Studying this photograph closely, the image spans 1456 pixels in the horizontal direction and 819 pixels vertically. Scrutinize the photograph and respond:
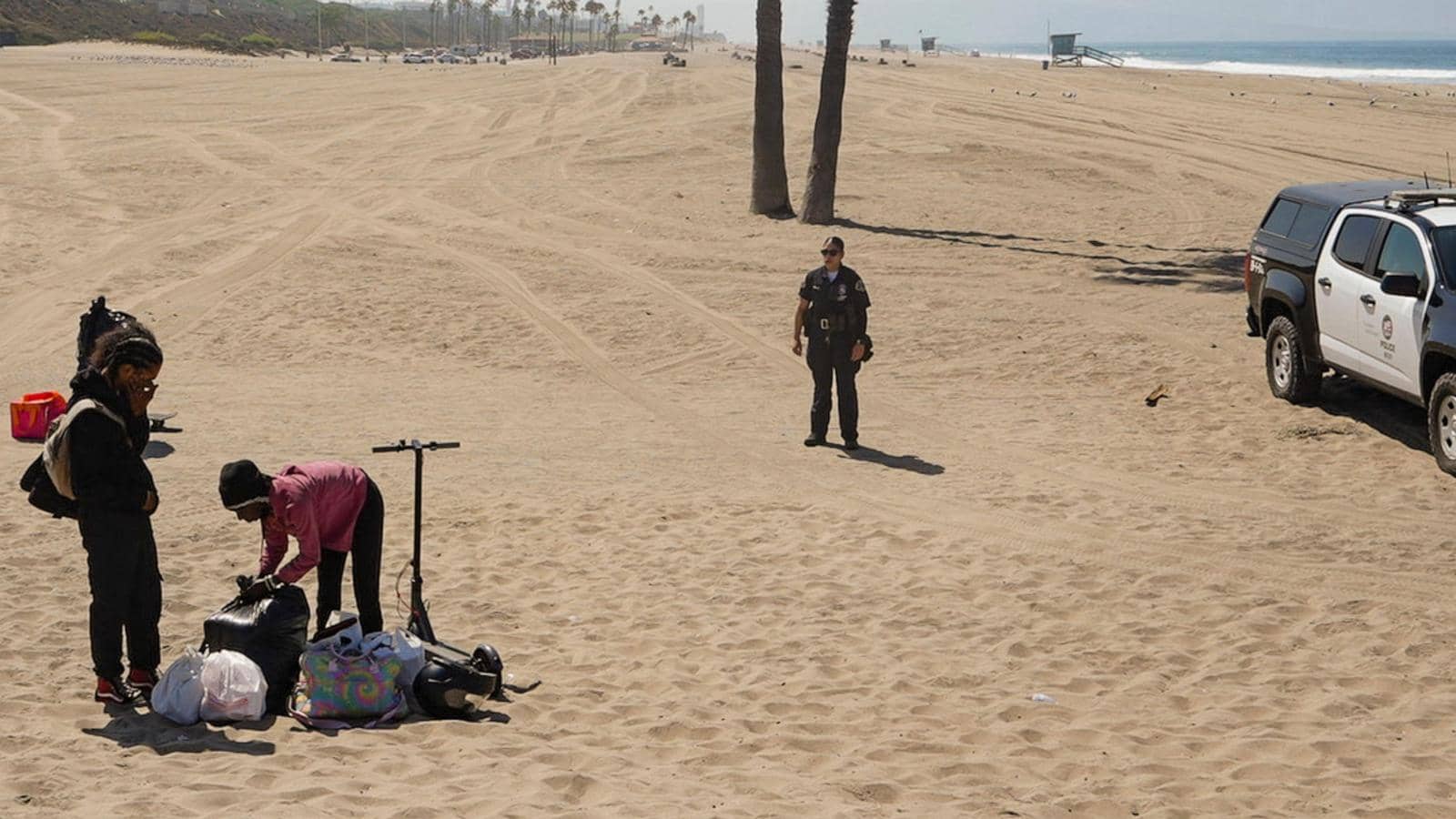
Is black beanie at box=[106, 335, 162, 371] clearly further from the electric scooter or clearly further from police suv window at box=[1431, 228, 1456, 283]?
police suv window at box=[1431, 228, 1456, 283]

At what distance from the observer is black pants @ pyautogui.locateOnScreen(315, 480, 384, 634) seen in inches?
296

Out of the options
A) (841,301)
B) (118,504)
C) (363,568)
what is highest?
(841,301)

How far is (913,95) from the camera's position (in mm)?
54125

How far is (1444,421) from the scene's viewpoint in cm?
1191

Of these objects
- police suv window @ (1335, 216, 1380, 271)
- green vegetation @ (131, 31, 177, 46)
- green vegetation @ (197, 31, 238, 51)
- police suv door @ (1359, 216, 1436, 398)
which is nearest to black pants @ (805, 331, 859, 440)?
police suv door @ (1359, 216, 1436, 398)

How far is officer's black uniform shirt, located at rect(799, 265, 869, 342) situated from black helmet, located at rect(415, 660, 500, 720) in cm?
607

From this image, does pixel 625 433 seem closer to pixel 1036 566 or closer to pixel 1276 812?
pixel 1036 566

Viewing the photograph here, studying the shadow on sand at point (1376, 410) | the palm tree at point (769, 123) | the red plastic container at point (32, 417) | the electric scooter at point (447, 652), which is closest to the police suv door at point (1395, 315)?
the shadow on sand at point (1376, 410)

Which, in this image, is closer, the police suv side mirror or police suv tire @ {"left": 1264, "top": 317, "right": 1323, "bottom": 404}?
the police suv side mirror

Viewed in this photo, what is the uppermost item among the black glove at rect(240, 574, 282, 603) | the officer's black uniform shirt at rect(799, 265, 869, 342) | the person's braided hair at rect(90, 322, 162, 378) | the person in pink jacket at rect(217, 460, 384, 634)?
the person's braided hair at rect(90, 322, 162, 378)

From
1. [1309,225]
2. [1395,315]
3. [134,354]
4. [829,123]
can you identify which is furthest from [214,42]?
[134,354]

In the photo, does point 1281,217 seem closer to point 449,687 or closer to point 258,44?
point 449,687

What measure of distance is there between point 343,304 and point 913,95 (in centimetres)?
3788

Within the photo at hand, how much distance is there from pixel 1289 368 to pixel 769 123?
1329 centimetres
